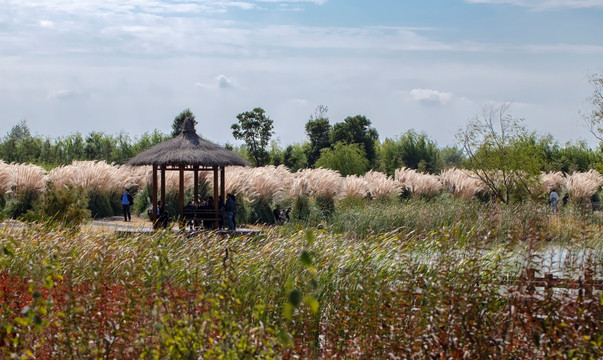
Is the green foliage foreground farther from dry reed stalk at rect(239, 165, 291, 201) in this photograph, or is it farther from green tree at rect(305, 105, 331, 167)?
green tree at rect(305, 105, 331, 167)

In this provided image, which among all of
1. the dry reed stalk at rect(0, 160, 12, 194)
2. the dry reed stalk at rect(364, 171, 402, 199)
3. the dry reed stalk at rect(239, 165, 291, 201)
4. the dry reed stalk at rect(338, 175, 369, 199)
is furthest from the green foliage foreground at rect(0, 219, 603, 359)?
the dry reed stalk at rect(364, 171, 402, 199)

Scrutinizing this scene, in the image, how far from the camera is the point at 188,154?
57.5 feet

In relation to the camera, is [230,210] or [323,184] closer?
[230,210]

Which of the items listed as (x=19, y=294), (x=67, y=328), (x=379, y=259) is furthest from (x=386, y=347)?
(x=19, y=294)

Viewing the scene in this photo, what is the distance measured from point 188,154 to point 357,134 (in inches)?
1290

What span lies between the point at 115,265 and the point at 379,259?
3.13m

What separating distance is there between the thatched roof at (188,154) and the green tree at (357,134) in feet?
94.8

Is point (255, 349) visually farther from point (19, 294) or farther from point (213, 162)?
point (213, 162)

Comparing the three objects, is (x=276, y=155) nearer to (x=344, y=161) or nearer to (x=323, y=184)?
(x=344, y=161)

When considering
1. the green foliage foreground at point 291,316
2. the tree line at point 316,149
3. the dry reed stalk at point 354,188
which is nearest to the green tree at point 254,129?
the tree line at point 316,149

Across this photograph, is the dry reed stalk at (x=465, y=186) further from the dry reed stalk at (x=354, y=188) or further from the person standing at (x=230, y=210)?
the person standing at (x=230, y=210)

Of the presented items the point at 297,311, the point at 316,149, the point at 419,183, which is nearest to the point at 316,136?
the point at 316,149

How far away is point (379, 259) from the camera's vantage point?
30.5 feet

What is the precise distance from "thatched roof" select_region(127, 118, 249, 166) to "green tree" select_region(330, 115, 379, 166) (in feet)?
94.8
